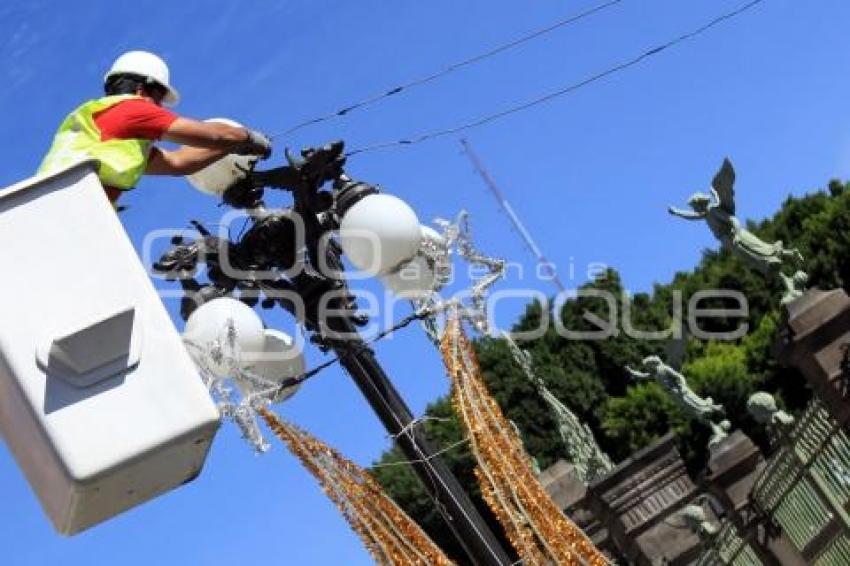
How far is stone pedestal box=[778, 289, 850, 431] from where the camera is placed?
11273 millimetres

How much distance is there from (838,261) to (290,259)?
1279 inches

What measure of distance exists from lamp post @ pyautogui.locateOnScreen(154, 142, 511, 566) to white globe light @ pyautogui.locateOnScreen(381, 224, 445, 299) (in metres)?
0.35

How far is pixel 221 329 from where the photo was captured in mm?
6922

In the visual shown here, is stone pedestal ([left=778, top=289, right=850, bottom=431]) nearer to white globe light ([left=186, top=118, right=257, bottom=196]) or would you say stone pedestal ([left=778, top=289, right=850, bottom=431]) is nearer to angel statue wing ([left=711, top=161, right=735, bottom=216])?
angel statue wing ([left=711, top=161, right=735, bottom=216])

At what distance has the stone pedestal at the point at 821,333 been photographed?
1127cm

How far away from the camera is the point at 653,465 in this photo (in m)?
14.1

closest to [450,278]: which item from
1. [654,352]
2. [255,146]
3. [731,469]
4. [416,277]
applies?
[416,277]

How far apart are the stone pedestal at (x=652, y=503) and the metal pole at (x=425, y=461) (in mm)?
7038

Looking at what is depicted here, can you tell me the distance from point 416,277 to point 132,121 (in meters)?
3.51

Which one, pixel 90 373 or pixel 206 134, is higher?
pixel 206 134

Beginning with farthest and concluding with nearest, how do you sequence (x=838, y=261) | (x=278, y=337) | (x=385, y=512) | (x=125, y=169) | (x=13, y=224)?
→ (x=838, y=261)
(x=385, y=512)
(x=278, y=337)
(x=125, y=169)
(x=13, y=224)

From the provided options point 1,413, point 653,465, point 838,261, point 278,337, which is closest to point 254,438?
point 278,337

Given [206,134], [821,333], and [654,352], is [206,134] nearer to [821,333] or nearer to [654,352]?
[821,333]

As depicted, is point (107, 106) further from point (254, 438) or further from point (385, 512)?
point (385, 512)
